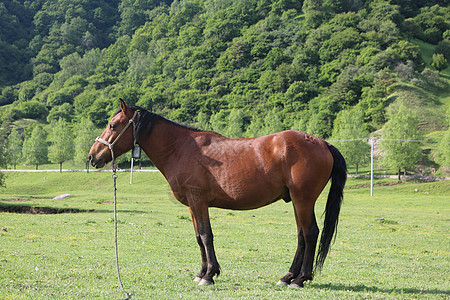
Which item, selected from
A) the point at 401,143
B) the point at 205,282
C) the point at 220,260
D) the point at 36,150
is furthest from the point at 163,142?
the point at 36,150

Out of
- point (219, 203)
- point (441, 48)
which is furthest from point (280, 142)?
point (441, 48)

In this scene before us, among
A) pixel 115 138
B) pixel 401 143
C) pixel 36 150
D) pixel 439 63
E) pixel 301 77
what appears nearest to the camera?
pixel 115 138

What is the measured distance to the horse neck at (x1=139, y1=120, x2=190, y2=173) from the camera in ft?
29.2

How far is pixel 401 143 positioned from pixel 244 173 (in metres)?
58.5

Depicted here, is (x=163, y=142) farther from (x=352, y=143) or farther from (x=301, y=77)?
(x=301, y=77)

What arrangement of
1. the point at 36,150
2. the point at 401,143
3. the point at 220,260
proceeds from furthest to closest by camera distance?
1. the point at 36,150
2. the point at 401,143
3. the point at 220,260

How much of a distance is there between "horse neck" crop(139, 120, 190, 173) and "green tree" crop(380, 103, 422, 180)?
2212 inches

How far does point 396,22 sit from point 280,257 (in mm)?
179000

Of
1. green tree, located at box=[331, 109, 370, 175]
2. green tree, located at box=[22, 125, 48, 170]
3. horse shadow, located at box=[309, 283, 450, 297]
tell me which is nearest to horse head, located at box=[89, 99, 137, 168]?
horse shadow, located at box=[309, 283, 450, 297]

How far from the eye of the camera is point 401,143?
62.2 metres

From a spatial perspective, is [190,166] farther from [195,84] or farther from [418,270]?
[195,84]

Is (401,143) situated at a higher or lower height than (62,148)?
higher

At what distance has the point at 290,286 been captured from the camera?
8.37m

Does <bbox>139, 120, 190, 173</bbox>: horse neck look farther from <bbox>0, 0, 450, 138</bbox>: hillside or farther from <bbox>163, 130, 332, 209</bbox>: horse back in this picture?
<bbox>0, 0, 450, 138</bbox>: hillside
